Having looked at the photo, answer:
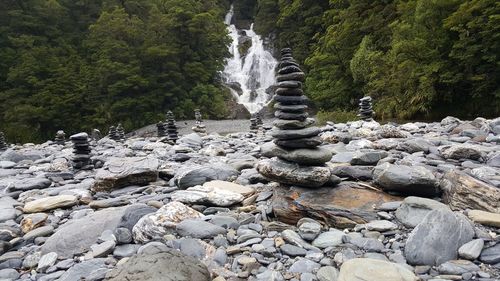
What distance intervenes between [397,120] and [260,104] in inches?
720

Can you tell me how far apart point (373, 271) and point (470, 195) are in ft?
5.45

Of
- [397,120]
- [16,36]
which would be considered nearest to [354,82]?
[397,120]

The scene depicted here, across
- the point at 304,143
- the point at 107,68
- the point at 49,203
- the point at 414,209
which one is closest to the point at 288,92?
the point at 304,143

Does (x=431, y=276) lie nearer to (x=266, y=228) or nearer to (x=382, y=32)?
(x=266, y=228)

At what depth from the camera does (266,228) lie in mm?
3309

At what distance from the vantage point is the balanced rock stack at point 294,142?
12.6 ft

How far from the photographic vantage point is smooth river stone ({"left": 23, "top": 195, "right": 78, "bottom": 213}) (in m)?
4.32

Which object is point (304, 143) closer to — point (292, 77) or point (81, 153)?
point (292, 77)

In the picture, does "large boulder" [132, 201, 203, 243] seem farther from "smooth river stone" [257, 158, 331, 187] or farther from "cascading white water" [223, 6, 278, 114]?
"cascading white water" [223, 6, 278, 114]

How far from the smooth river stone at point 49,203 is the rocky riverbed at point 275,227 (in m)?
0.01

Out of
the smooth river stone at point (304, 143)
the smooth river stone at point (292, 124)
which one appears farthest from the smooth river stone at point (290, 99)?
the smooth river stone at point (304, 143)

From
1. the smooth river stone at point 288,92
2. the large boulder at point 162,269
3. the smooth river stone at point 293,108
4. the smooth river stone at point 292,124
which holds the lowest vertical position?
the large boulder at point 162,269

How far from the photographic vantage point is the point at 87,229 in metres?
3.46

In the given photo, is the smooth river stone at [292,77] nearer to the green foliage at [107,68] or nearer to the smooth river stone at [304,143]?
the smooth river stone at [304,143]
